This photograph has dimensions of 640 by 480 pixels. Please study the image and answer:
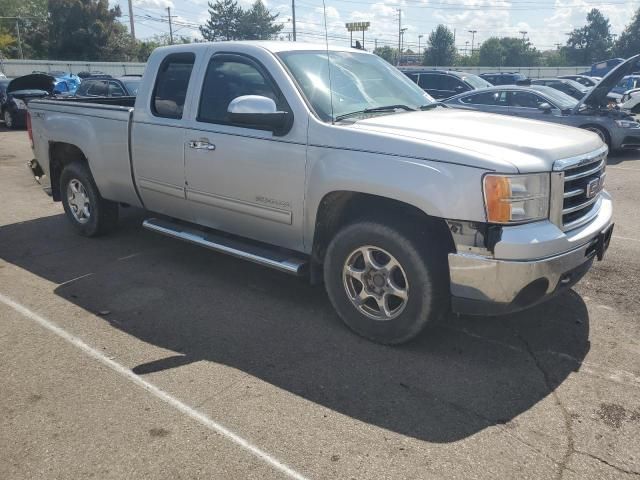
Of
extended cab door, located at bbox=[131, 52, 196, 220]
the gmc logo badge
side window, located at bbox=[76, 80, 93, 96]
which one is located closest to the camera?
the gmc logo badge

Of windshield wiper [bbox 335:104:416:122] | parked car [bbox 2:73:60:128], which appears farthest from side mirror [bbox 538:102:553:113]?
parked car [bbox 2:73:60:128]

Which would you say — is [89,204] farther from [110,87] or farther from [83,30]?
[83,30]

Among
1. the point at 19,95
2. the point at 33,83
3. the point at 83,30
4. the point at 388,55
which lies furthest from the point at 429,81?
the point at 388,55

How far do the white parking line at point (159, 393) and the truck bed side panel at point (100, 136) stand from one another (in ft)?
5.06

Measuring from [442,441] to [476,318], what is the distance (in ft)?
5.24

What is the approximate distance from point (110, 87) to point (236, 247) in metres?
12.0

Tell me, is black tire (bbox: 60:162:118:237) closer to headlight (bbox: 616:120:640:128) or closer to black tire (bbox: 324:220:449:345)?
black tire (bbox: 324:220:449:345)

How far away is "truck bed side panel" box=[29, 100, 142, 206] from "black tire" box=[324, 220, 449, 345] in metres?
2.60

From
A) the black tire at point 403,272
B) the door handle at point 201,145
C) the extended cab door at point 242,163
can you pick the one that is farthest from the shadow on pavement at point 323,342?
the door handle at point 201,145

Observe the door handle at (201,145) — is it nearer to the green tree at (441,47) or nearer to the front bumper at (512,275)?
the front bumper at (512,275)

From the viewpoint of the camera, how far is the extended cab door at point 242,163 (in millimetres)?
4250

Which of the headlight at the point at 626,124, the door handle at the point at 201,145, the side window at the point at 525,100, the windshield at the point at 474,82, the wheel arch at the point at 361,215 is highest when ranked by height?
the windshield at the point at 474,82

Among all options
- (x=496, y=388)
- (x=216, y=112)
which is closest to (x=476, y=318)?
(x=496, y=388)

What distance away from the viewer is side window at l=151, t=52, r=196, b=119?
16.6ft
